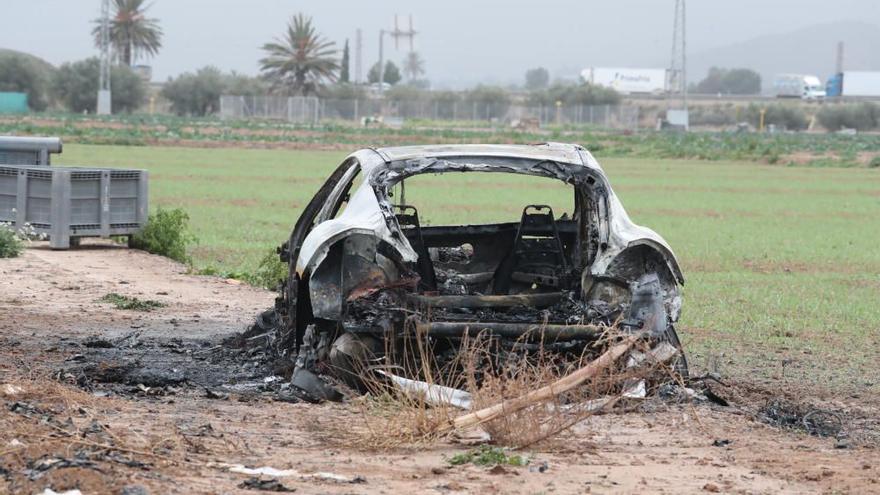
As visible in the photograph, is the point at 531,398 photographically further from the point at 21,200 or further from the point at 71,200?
the point at 21,200

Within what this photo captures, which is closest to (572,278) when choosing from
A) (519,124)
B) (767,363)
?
(767,363)

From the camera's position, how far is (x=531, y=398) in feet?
24.5

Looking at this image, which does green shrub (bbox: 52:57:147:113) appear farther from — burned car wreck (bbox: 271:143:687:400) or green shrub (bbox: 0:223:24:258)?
burned car wreck (bbox: 271:143:687:400)

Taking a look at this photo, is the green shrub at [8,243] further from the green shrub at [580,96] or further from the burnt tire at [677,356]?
the green shrub at [580,96]

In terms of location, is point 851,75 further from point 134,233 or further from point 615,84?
point 134,233

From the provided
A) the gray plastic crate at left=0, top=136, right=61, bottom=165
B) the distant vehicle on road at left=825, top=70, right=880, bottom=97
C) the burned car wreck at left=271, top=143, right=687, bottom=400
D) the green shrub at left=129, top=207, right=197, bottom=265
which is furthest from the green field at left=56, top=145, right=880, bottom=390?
the distant vehicle on road at left=825, top=70, right=880, bottom=97

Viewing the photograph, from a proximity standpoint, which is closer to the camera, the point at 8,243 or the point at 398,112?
the point at 8,243

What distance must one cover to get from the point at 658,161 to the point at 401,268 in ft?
187

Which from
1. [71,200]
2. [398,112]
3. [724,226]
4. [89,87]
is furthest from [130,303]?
[89,87]

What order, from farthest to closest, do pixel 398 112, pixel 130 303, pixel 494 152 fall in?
pixel 398 112 → pixel 130 303 → pixel 494 152

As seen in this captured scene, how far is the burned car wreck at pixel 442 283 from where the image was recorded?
8836 millimetres

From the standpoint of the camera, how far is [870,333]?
13625 mm

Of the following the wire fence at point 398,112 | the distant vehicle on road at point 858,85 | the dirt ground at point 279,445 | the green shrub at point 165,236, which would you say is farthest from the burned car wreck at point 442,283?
the distant vehicle on road at point 858,85

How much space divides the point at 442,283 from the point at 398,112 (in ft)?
335
